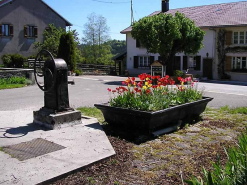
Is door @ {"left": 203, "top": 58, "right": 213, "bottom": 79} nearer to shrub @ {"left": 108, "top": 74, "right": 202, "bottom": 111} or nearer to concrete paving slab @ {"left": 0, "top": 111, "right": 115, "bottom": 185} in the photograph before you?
shrub @ {"left": 108, "top": 74, "right": 202, "bottom": 111}

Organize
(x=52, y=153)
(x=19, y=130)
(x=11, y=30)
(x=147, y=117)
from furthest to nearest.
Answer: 1. (x=11, y=30)
2. (x=19, y=130)
3. (x=147, y=117)
4. (x=52, y=153)

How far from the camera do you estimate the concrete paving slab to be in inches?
170

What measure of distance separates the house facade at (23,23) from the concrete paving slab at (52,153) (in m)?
30.5

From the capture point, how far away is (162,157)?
530 centimetres

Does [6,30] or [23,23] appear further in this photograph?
[23,23]

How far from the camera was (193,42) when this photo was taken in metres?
25.1

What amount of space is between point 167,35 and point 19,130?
18.4 metres

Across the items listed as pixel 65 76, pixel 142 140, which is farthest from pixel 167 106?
pixel 65 76

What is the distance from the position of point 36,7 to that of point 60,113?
3430 cm

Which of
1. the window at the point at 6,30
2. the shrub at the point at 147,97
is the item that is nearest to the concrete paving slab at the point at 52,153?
the shrub at the point at 147,97

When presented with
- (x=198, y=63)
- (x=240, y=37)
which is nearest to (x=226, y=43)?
(x=240, y=37)

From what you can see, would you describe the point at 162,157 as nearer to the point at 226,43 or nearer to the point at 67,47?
the point at 67,47

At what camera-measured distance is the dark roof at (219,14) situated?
28.6 meters

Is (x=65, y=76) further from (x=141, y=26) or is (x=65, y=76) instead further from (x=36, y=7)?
(x=36, y=7)
